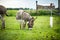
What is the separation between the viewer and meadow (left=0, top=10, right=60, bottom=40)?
2500mm

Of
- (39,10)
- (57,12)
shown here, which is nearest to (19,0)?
(39,10)

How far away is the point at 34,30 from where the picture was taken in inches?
99.9

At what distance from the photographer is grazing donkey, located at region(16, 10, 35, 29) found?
8.41 ft

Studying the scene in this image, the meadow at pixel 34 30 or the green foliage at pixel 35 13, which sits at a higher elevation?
the green foliage at pixel 35 13

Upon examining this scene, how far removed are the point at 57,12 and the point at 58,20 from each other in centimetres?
16

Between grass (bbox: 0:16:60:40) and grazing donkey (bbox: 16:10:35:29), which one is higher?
grazing donkey (bbox: 16:10:35:29)

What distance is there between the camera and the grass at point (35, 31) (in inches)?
98.3

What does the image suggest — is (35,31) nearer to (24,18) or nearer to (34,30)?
(34,30)

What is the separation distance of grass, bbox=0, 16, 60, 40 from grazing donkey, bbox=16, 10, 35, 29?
0.07m

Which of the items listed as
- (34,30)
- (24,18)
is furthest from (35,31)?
(24,18)

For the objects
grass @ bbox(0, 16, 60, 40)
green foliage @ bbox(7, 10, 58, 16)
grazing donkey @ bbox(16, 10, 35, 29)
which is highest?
green foliage @ bbox(7, 10, 58, 16)

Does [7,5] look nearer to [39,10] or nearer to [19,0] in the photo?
[19,0]

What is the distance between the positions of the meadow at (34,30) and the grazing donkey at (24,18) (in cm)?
7

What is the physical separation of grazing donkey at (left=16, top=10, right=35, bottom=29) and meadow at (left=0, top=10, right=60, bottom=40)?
7 cm
